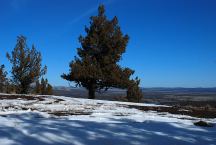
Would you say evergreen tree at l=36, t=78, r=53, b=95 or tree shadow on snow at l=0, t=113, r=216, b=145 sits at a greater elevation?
evergreen tree at l=36, t=78, r=53, b=95

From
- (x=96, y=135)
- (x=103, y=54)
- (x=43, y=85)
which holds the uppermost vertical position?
(x=103, y=54)

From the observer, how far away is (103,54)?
110 ft

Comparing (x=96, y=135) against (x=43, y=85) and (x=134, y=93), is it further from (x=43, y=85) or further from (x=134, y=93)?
(x=43, y=85)

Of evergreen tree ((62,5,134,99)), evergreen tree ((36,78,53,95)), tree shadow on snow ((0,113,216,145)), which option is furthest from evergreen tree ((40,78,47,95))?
tree shadow on snow ((0,113,216,145))

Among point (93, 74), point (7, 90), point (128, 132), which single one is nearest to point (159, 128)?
point (128, 132)

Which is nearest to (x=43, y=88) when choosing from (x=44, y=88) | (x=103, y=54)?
(x=44, y=88)

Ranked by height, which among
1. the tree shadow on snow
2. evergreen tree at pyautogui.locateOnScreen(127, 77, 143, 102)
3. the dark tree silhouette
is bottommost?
the tree shadow on snow

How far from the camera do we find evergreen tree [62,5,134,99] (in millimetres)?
32384

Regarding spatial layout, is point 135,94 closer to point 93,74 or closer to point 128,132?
point 93,74

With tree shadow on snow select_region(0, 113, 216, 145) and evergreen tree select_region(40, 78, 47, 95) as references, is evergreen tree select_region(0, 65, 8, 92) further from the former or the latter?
tree shadow on snow select_region(0, 113, 216, 145)

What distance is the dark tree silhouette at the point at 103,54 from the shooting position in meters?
→ 32.4

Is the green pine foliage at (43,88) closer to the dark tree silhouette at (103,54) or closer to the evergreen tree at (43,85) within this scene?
the evergreen tree at (43,85)

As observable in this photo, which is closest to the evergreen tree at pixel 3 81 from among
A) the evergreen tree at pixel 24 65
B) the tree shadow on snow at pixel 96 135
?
the evergreen tree at pixel 24 65

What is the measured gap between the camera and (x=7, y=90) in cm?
3672
